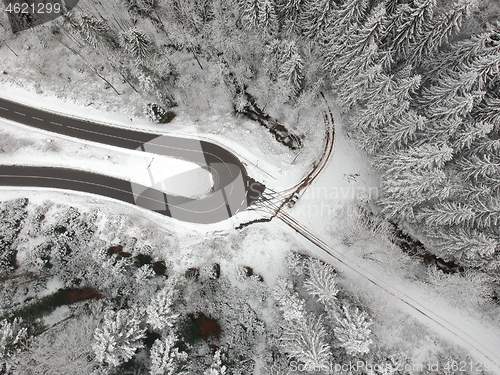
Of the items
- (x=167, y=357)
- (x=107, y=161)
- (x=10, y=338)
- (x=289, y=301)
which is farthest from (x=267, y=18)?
(x=10, y=338)

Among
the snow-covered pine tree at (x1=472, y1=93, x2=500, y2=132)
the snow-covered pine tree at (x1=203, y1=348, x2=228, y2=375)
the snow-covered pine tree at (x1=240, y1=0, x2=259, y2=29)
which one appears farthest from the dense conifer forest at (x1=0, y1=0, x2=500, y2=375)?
the snow-covered pine tree at (x1=203, y1=348, x2=228, y2=375)

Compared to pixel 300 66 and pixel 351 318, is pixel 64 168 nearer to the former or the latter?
pixel 300 66

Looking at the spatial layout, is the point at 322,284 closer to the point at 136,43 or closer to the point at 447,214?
the point at 447,214

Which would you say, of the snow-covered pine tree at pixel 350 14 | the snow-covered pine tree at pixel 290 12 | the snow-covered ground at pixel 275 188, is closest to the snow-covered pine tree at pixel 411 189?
the snow-covered ground at pixel 275 188

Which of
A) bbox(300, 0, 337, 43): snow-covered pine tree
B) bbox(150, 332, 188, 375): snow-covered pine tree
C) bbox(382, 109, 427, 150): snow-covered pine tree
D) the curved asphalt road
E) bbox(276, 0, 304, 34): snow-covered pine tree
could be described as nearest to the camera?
bbox(150, 332, 188, 375): snow-covered pine tree

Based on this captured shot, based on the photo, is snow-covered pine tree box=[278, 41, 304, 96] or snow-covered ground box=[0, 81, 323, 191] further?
snow-covered ground box=[0, 81, 323, 191]

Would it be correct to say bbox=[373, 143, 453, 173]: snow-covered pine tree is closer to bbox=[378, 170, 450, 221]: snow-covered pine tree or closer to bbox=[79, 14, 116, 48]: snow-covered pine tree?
bbox=[378, 170, 450, 221]: snow-covered pine tree

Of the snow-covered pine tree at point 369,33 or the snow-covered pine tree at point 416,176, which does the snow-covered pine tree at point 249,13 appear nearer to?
the snow-covered pine tree at point 369,33
